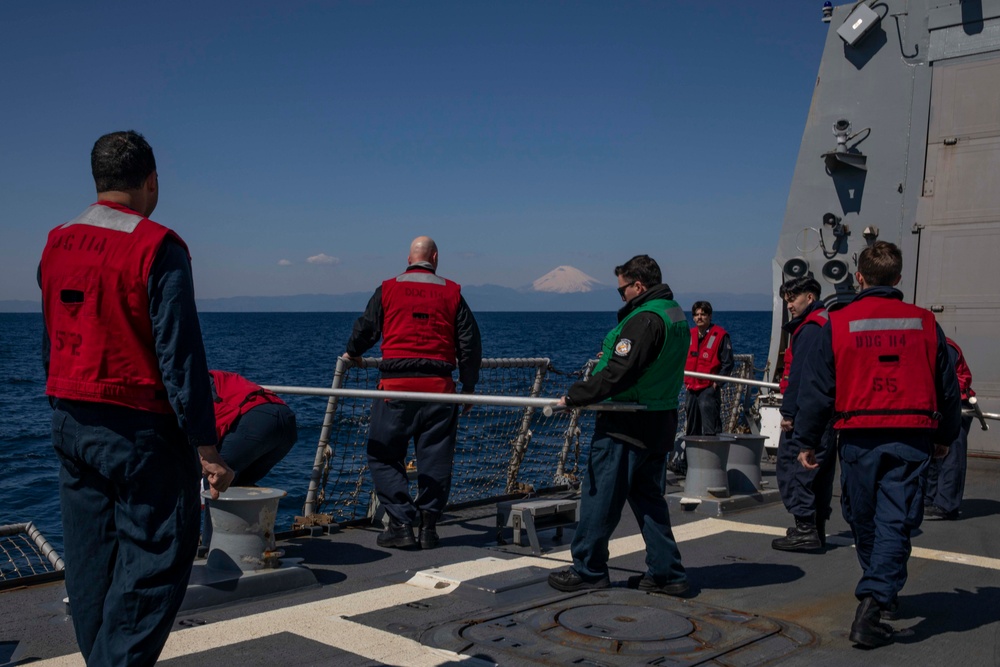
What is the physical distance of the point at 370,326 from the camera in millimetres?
6539

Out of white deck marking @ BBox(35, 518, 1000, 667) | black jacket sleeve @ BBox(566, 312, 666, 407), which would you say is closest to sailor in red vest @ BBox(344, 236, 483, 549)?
white deck marking @ BBox(35, 518, 1000, 667)

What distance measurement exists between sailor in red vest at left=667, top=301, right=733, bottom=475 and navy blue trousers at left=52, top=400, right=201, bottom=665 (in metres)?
7.44

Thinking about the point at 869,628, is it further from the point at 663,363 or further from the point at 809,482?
the point at 809,482

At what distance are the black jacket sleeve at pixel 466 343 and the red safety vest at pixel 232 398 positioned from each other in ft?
4.57

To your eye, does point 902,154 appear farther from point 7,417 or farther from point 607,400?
point 7,417

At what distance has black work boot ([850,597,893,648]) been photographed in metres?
4.29

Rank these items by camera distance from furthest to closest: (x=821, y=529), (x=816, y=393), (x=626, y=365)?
(x=821, y=529), (x=626, y=365), (x=816, y=393)

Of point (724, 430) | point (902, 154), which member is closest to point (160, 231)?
point (902, 154)

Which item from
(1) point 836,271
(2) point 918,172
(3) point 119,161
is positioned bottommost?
(3) point 119,161

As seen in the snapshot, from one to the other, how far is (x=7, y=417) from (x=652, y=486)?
79.9ft

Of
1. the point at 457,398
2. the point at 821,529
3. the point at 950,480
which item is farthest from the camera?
the point at 950,480

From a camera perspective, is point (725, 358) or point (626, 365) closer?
point (626, 365)

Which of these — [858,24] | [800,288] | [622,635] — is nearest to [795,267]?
[858,24]

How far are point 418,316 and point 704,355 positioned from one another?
15.4 ft
